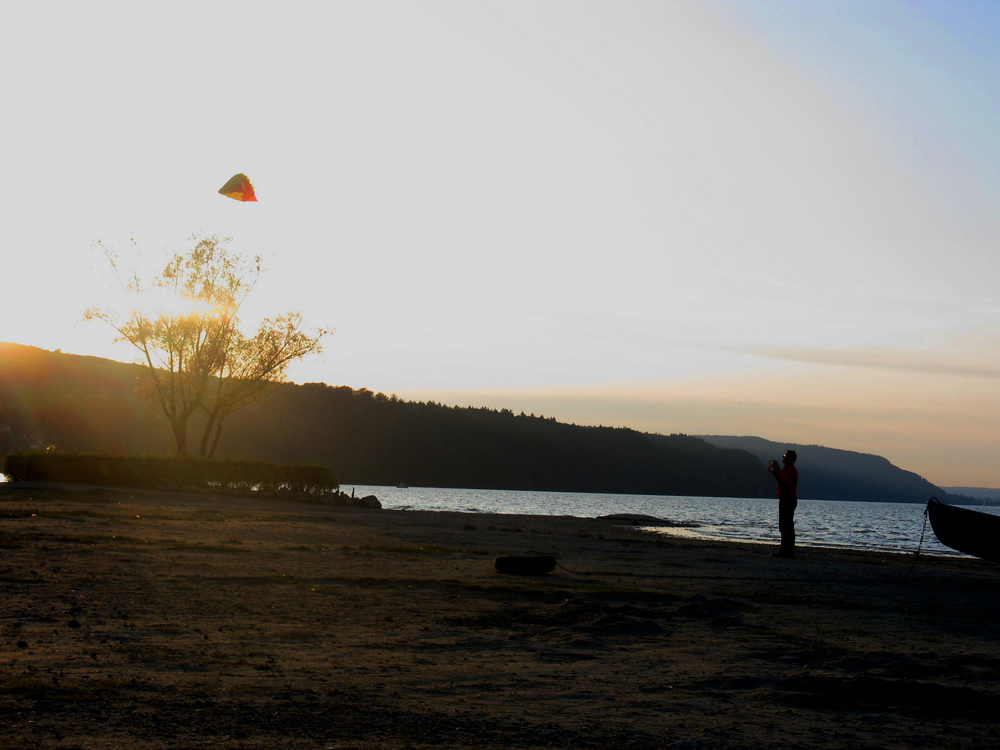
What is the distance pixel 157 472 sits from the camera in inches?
1123

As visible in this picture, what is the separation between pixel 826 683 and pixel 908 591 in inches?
317

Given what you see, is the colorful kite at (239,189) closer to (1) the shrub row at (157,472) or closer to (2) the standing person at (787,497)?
(1) the shrub row at (157,472)

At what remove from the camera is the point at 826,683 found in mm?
5742

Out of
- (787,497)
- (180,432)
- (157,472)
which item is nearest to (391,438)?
(180,432)

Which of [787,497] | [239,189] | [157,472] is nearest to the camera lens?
[787,497]

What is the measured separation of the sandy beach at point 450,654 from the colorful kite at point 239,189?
1335cm

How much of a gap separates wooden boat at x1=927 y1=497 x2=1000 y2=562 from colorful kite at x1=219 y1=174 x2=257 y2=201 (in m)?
20.1

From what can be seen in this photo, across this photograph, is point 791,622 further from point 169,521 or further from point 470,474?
point 470,474

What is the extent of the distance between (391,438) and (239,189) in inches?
4126

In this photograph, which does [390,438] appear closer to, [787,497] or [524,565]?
[787,497]

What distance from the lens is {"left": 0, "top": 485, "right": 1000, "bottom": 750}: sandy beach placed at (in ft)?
14.2

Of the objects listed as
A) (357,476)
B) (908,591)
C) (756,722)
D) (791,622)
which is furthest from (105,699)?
(357,476)

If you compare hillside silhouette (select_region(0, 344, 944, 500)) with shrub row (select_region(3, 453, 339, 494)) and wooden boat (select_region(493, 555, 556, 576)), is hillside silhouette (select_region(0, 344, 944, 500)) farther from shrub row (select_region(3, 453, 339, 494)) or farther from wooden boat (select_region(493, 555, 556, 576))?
wooden boat (select_region(493, 555, 556, 576))

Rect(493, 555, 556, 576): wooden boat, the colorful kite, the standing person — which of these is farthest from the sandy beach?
the colorful kite
